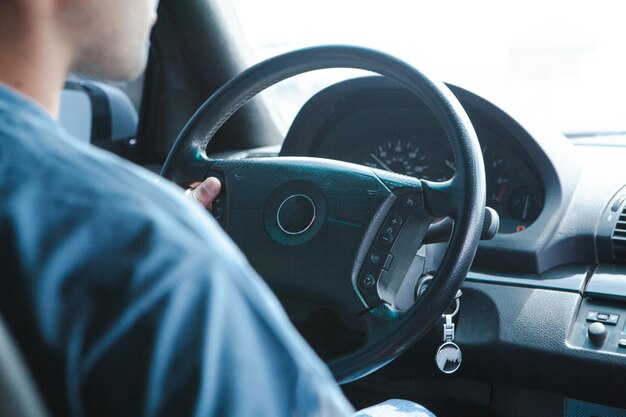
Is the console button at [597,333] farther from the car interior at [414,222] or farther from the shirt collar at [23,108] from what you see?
the shirt collar at [23,108]

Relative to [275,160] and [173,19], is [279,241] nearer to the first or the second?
[275,160]

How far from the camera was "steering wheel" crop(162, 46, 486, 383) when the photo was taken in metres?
1.23

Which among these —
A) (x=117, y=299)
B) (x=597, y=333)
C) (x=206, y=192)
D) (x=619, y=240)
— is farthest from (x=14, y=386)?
(x=619, y=240)

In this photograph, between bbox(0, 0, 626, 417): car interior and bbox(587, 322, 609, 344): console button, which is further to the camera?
Result: bbox(587, 322, 609, 344): console button

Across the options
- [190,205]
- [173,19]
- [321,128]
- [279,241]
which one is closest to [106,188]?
[190,205]

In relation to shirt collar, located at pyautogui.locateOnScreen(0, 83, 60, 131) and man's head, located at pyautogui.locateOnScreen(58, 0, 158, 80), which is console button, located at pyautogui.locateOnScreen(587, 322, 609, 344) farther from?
shirt collar, located at pyautogui.locateOnScreen(0, 83, 60, 131)

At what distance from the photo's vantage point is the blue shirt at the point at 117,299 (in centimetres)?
48

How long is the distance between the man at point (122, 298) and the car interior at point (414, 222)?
750mm

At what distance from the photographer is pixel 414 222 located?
1351 mm

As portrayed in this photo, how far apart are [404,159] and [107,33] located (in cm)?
159

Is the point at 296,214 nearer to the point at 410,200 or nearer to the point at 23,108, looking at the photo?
the point at 410,200

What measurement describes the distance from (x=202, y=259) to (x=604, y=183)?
1518 mm

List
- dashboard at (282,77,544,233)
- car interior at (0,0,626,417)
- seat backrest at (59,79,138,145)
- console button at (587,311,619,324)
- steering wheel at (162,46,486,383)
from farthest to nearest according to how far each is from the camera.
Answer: seat backrest at (59,79,138,145) → dashboard at (282,77,544,233) → console button at (587,311,619,324) → car interior at (0,0,626,417) → steering wheel at (162,46,486,383)

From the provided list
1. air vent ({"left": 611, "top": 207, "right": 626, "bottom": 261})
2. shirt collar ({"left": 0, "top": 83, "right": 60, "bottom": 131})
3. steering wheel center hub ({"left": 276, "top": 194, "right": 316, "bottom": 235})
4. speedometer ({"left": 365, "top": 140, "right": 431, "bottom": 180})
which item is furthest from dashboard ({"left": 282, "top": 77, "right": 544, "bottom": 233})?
shirt collar ({"left": 0, "top": 83, "right": 60, "bottom": 131})
